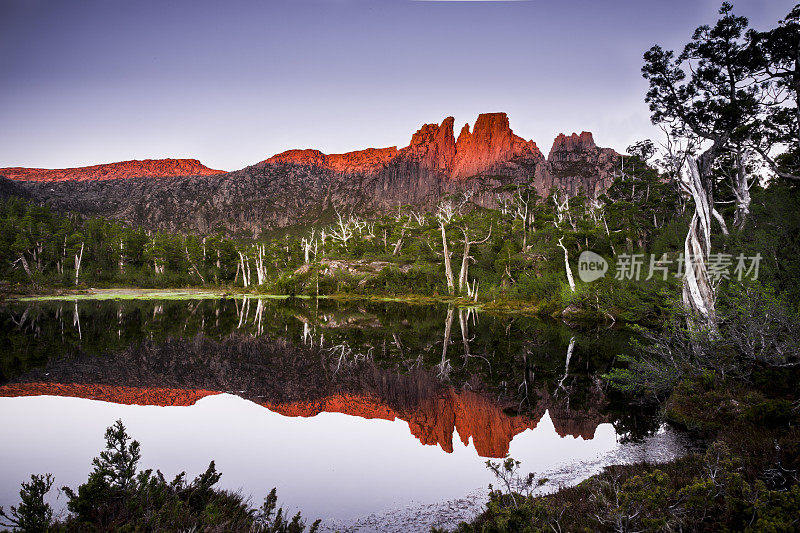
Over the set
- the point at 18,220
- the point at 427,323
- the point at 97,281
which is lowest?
the point at 97,281

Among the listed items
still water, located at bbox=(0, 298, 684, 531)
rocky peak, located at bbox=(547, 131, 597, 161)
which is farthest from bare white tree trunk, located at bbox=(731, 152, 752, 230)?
rocky peak, located at bbox=(547, 131, 597, 161)

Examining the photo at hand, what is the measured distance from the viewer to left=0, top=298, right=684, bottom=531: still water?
656 cm

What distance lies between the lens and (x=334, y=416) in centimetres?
995

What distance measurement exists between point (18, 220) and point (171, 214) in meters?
110

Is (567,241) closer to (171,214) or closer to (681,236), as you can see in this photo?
(681,236)

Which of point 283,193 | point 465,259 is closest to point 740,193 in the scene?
point 465,259

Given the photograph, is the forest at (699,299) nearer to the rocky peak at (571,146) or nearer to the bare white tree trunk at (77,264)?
the bare white tree trunk at (77,264)

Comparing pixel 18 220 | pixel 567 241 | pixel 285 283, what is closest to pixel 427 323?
pixel 567 241

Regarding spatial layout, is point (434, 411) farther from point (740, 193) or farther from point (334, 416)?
point (740, 193)

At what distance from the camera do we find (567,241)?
3406cm

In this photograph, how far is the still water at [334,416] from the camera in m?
6.56

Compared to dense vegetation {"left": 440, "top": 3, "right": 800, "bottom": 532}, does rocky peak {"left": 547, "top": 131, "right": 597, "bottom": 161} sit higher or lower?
higher

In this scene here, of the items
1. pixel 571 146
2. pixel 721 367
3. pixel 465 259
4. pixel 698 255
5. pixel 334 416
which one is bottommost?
pixel 334 416

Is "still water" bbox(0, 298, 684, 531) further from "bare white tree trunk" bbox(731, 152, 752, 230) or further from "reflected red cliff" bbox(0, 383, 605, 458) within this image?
"bare white tree trunk" bbox(731, 152, 752, 230)
